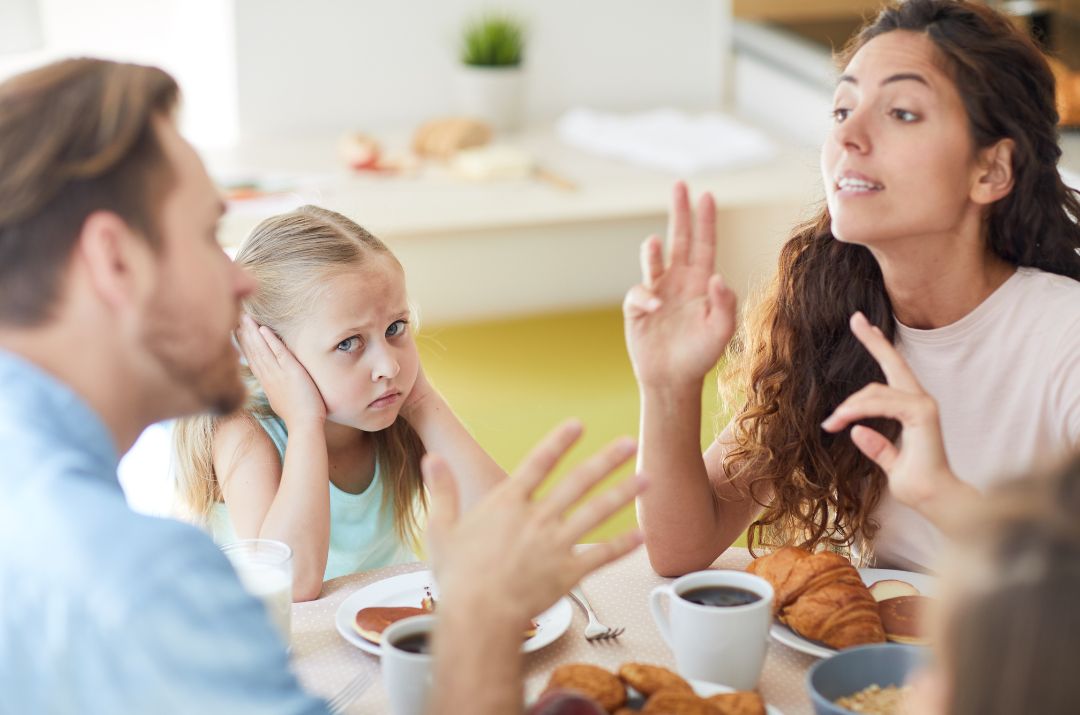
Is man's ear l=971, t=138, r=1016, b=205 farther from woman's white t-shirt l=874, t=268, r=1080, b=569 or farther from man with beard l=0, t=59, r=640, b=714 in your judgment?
man with beard l=0, t=59, r=640, b=714

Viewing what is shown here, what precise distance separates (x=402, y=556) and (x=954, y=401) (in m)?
0.66

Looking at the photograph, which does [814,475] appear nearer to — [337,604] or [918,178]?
[918,178]

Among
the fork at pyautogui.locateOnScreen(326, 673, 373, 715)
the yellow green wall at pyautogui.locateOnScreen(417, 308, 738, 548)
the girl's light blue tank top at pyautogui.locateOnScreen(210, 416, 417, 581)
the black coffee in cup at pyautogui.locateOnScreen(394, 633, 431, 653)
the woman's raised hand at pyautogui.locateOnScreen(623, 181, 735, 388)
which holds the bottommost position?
the yellow green wall at pyautogui.locateOnScreen(417, 308, 738, 548)

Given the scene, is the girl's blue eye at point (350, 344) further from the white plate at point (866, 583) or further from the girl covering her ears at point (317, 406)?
the white plate at point (866, 583)

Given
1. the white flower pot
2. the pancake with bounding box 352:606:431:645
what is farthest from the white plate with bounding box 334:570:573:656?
the white flower pot

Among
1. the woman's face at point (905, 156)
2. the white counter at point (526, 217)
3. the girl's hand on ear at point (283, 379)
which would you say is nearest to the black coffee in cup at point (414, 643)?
the girl's hand on ear at point (283, 379)

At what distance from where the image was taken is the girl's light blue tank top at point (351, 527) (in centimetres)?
148

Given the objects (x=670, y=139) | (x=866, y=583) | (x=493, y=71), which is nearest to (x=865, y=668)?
(x=866, y=583)

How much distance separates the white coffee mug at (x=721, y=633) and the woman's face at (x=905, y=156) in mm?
441

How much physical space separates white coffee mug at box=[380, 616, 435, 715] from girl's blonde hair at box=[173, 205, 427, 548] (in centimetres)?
54

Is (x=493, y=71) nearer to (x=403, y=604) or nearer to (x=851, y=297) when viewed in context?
(x=851, y=297)

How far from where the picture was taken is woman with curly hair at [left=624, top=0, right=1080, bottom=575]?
124 centimetres

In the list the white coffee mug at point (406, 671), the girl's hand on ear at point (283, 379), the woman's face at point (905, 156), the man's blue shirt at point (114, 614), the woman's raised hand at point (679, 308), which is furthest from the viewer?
the girl's hand on ear at point (283, 379)

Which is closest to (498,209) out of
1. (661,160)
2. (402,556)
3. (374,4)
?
(661,160)
